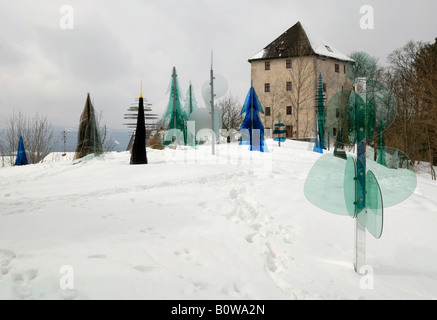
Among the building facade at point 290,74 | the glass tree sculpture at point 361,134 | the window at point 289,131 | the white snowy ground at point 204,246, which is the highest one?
the building facade at point 290,74

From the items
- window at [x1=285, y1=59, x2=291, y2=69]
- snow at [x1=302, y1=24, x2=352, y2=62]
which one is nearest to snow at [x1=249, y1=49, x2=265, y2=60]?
window at [x1=285, y1=59, x2=291, y2=69]

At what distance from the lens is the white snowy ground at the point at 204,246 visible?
3102mm

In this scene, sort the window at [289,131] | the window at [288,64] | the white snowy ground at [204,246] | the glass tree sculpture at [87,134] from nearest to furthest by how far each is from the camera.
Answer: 1. the white snowy ground at [204,246]
2. the glass tree sculpture at [87,134]
3. the window at [288,64]
4. the window at [289,131]

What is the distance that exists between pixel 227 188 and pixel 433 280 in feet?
14.6

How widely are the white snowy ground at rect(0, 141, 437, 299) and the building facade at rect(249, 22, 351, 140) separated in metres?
34.4

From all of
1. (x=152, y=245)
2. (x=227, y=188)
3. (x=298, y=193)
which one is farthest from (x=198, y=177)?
(x=152, y=245)

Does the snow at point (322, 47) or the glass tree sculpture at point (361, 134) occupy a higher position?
the snow at point (322, 47)

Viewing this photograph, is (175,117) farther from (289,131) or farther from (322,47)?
(322,47)

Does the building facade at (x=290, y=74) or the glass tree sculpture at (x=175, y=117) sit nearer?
the glass tree sculpture at (x=175, y=117)

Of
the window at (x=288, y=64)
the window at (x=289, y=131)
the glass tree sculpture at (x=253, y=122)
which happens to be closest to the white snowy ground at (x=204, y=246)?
the glass tree sculpture at (x=253, y=122)

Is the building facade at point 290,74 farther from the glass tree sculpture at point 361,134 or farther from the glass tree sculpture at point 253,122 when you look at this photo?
the glass tree sculpture at point 361,134

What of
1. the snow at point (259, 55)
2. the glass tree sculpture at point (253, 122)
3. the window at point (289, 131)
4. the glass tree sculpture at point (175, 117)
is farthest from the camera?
the snow at point (259, 55)
